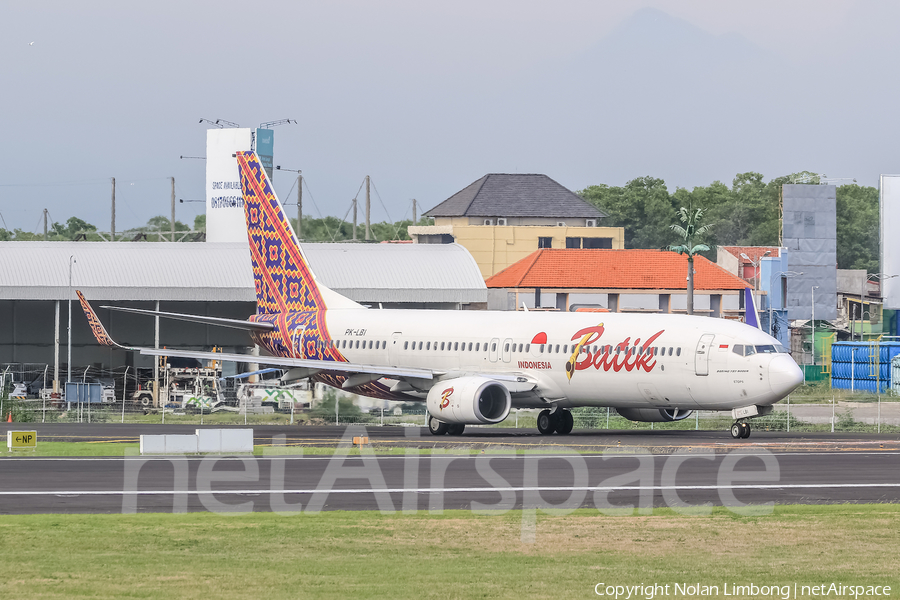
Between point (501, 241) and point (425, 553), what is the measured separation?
113 meters

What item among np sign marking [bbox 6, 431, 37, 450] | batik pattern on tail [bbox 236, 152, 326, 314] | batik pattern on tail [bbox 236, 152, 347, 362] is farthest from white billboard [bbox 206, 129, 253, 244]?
np sign marking [bbox 6, 431, 37, 450]

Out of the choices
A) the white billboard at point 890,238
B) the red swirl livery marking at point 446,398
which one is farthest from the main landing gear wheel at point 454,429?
the white billboard at point 890,238

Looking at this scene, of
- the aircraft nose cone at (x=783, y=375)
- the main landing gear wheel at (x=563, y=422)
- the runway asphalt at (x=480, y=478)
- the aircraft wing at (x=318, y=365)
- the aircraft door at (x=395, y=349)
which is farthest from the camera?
the aircraft door at (x=395, y=349)

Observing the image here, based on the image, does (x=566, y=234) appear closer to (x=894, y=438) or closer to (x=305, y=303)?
(x=305, y=303)

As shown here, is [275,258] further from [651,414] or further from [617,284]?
[617,284]

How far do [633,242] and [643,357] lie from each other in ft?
460

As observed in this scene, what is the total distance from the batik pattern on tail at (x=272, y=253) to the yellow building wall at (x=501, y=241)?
75.3 meters

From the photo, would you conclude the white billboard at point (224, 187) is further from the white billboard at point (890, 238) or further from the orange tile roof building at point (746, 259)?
the white billboard at point (890, 238)

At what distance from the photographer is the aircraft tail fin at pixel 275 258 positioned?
50.0 m

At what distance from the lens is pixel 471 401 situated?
4022cm

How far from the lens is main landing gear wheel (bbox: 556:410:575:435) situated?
42.7 metres

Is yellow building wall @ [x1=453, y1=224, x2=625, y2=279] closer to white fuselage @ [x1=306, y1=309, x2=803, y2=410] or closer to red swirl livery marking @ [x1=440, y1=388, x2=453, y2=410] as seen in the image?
white fuselage @ [x1=306, y1=309, x2=803, y2=410]

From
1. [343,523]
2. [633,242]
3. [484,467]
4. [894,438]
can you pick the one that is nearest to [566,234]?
[633,242]

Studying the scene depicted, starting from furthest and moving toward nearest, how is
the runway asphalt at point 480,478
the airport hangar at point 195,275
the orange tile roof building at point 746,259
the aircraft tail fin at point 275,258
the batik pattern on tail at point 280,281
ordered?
the orange tile roof building at point 746,259, the airport hangar at point 195,275, the aircraft tail fin at point 275,258, the batik pattern on tail at point 280,281, the runway asphalt at point 480,478
